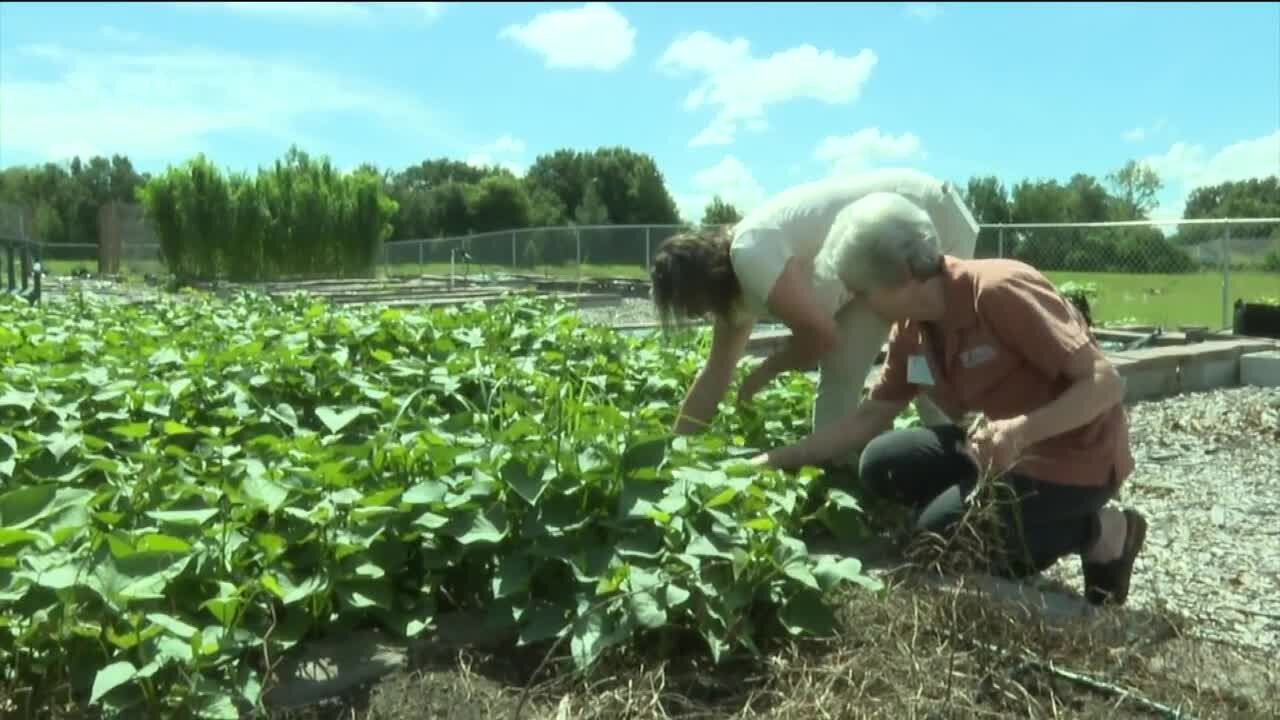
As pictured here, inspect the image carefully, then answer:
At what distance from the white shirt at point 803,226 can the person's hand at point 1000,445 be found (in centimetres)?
86

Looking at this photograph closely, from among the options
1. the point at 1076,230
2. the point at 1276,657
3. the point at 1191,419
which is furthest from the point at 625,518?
the point at 1076,230

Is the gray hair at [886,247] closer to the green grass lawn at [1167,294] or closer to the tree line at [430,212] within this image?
the tree line at [430,212]

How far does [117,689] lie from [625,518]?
895mm

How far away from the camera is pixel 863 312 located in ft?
12.0

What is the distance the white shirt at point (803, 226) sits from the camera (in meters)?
3.44

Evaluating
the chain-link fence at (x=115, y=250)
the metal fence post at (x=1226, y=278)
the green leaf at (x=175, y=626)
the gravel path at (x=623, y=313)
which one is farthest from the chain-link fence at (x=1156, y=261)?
the chain-link fence at (x=115, y=250)

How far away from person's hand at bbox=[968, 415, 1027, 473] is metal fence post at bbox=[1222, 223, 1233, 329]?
8.50m

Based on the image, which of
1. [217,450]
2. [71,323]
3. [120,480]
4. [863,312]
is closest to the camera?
[120,480]

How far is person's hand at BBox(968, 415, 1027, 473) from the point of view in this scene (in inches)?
101

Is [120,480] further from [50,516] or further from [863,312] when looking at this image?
[863,312]

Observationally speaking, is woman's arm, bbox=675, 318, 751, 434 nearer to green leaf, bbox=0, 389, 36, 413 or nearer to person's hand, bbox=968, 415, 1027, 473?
person's hand, bbox=968, 415, 1027, 473

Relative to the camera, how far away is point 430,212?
193 ft

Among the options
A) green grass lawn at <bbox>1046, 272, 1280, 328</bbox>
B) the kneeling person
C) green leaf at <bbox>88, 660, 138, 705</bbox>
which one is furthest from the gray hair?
green grass lawn at <bbox>1046, 272, 1280, 328</bbox>

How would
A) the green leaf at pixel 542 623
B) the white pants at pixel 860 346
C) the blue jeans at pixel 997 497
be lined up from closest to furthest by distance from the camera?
the green leaf at pixel 542 623
the blue jeans at pixel 997 497
the white pants at pixel 860 346
